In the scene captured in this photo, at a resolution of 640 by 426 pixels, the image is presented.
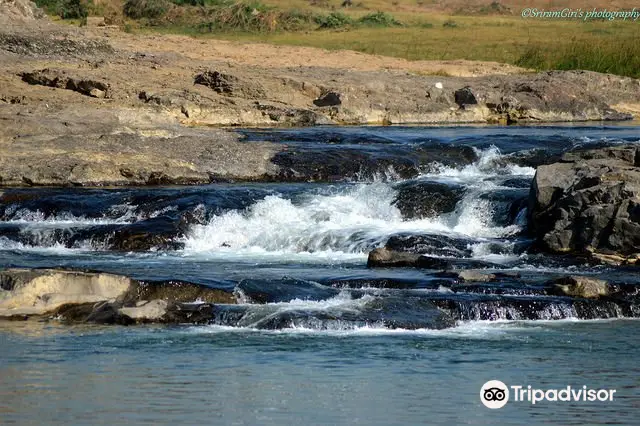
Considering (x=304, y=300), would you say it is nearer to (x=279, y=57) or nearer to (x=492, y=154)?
(x=492, y=154)

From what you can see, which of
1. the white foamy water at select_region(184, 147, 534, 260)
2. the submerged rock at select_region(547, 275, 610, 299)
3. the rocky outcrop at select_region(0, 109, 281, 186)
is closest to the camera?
the submerged rock at select_region(547, 275, 610, 299)

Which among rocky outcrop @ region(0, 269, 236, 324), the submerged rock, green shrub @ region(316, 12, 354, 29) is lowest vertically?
rocky outcrop @ region(0, 269, 236, 324)

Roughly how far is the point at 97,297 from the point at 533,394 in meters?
5.09

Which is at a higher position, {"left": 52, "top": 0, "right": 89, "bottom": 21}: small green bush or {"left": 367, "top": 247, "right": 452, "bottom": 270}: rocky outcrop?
{"left": 52, "top": 0, "right": 89, "bottom": 21}: small green bush

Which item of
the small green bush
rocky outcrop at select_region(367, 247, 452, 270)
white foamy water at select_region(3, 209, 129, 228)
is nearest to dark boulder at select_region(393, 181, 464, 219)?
rocky outcrop at select_region(367, 247, 452, 270)

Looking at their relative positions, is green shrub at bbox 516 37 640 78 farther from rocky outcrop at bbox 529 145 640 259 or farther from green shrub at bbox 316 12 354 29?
rocky outcrop at bbox 529 145 640 259

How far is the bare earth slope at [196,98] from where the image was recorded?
21234 millimetres

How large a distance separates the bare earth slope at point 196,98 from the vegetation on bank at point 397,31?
2.31 m

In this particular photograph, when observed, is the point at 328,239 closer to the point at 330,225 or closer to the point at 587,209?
the point at 330,225

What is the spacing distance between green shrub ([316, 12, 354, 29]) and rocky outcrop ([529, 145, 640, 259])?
27.1m

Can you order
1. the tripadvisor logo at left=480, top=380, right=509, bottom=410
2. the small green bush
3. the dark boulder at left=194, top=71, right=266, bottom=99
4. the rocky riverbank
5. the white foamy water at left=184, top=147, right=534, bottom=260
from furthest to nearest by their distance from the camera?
1. the small green bush
2. the dark boulder at left=194, top=71, right=266, bottom=99
3. the white foamy water at left=184, top=147, right=534, bottom=260
4. the rocky riverbank
5. the tripadvisor logo at left=480, top=380, right=509, bottom=410

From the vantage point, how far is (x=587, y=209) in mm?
16281

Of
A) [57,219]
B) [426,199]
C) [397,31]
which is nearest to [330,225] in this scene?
[426,199]

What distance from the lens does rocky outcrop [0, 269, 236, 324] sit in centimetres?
1243
